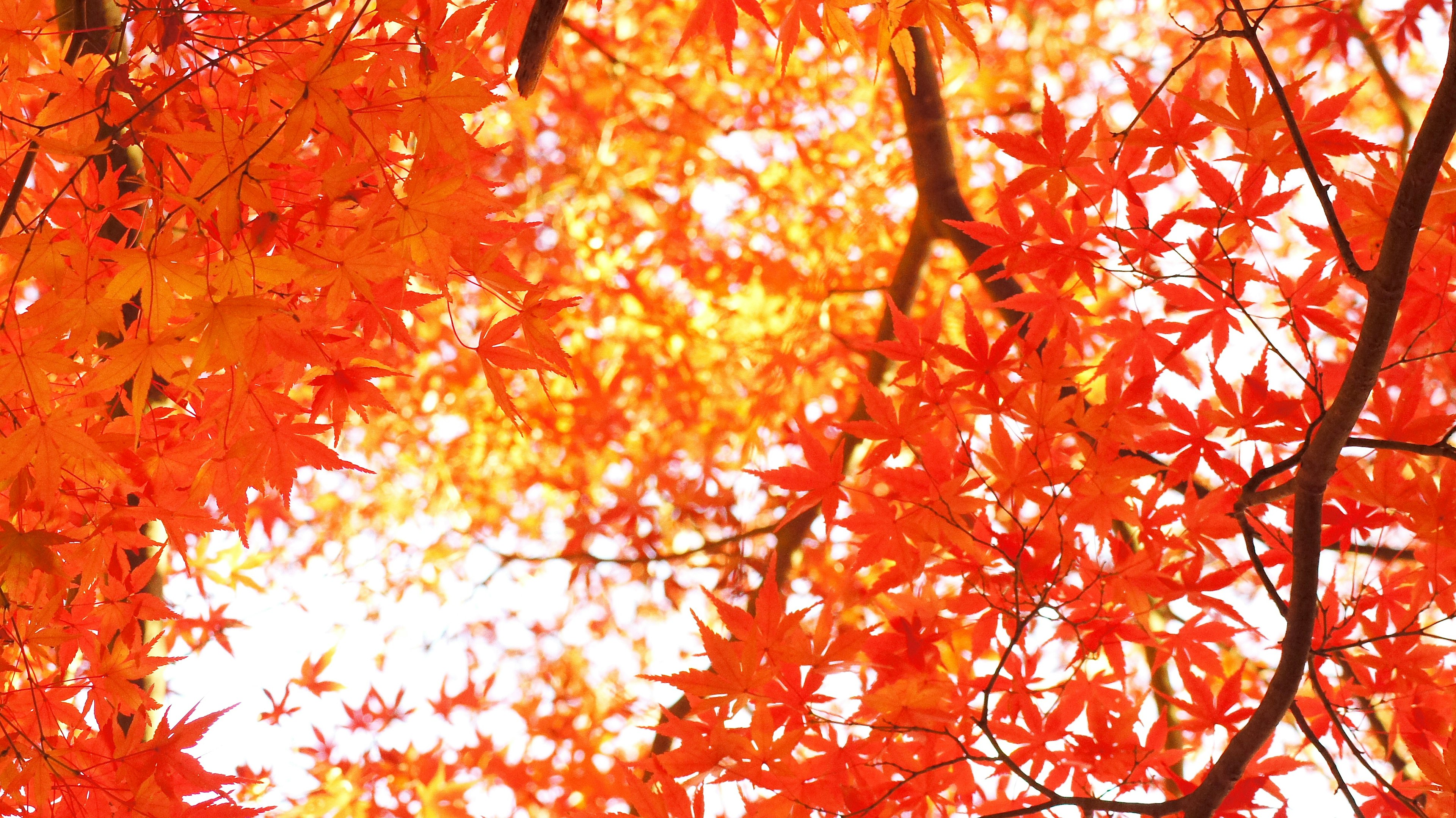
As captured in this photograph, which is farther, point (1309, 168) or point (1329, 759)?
point (1329, 759)

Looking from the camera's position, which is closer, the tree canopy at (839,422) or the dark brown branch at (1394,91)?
the tree canopy at (839,422)

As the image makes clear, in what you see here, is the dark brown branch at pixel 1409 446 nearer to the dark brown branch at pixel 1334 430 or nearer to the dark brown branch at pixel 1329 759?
the dark brown branch at pixel 1334 430

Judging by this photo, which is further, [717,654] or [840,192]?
[840,192]

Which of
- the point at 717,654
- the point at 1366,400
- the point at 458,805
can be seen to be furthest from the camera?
the point at 458,805

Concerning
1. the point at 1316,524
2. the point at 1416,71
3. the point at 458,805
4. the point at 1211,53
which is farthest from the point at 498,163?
the point at 1416,71

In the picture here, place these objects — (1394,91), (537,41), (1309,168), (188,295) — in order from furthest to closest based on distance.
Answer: (1394,91)
(537,41)
(1309,168)
(188,295)

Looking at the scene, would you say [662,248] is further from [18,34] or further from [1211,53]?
[18,34]

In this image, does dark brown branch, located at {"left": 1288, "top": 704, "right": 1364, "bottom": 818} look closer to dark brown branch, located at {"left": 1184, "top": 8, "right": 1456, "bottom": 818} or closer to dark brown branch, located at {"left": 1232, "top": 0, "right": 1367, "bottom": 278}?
dark brown branch, located at {"left": 1184, "top": 8, "right": 1456, "bottom": 818}

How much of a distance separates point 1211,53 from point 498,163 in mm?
3927

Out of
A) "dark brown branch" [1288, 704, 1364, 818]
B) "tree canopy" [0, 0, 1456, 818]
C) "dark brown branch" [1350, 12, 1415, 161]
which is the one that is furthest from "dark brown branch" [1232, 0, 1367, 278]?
"dark brown branch" [1350, 12, 1415, 161]

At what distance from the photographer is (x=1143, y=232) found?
1.67 metres

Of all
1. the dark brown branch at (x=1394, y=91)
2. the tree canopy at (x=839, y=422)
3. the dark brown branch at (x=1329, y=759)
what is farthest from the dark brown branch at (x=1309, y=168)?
the dark brown branch at (x=1394, y=91)

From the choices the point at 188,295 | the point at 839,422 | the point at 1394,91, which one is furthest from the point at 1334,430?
the point at 1394,91

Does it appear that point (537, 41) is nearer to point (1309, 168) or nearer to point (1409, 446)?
point (1309, 168)
